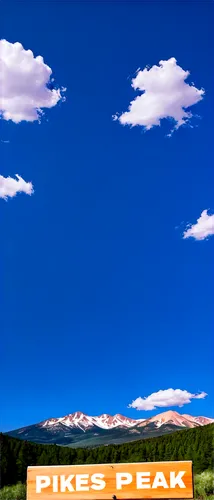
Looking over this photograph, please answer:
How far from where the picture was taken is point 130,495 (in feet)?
21.7

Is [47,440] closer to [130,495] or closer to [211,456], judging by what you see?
[211,456]

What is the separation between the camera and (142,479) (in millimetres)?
6594

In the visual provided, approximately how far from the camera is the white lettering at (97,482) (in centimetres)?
669

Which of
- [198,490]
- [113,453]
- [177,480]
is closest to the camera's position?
[177,480]

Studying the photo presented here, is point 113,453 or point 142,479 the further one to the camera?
point 113,453

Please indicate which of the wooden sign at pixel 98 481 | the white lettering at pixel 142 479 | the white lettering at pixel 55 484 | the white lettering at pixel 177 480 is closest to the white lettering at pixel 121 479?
the wooden sign at pixel 98 481

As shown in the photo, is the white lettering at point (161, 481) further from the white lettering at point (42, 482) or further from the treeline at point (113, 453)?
the treeline at point (113, 453)

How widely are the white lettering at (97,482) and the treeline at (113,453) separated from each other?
2001 centimetres

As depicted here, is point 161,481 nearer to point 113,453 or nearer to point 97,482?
point 97,482

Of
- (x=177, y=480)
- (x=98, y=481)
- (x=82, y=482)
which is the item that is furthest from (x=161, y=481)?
(x=82, y=482)

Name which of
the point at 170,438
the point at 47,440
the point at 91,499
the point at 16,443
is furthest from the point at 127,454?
the point at 47,440

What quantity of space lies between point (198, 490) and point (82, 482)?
17343 mm

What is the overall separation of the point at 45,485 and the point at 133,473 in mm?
1078

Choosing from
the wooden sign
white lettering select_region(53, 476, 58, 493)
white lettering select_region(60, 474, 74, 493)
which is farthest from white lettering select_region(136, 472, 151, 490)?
white lettering select_region(53, 476, 58, 493)
